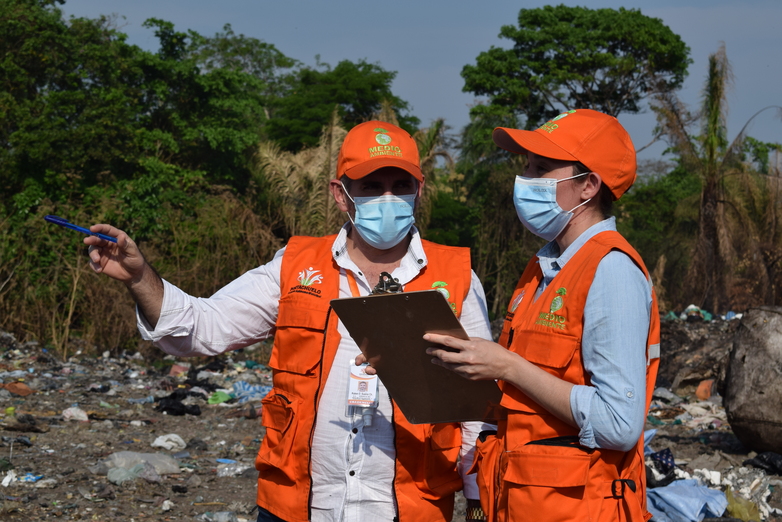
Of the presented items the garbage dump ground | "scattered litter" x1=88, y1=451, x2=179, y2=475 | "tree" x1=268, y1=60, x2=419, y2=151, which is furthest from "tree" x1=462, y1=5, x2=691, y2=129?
"scattered litter" x1=88, y1=451, x2=179, y2=475

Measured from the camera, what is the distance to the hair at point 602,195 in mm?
2209

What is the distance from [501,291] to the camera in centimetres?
1931

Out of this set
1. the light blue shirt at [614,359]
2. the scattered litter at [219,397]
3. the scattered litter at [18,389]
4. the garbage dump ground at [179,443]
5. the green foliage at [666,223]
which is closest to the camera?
the light blue shirt at [614,359]

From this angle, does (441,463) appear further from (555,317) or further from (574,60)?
(574,60)

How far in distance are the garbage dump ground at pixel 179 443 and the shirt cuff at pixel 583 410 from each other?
342 cm

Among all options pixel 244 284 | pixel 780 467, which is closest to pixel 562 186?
pixel 244 284

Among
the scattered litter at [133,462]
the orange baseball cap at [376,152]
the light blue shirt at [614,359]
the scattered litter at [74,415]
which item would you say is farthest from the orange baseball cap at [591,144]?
the scattered litter at [74,415]

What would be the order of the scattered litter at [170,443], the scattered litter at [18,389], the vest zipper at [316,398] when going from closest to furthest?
the vest zipper at [316,398] < the scattered litter at [170,443] < the scattered litter at [18,389]

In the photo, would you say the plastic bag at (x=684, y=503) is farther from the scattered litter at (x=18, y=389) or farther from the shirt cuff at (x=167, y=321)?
the scattered litter at (x=18, y=389)

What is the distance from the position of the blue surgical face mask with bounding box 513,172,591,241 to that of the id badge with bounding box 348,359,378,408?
2.26 ft

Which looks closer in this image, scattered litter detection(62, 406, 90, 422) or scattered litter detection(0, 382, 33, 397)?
scattered litter detection(62, 406, 90, 422)

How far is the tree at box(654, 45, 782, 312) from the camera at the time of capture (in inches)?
719

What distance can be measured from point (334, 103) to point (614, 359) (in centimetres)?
2421

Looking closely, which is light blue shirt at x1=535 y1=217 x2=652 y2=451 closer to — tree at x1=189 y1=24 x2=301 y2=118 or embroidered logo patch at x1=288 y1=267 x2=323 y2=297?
embroidered logo patch at x1=288 y1=267 x2=323 y2=297
